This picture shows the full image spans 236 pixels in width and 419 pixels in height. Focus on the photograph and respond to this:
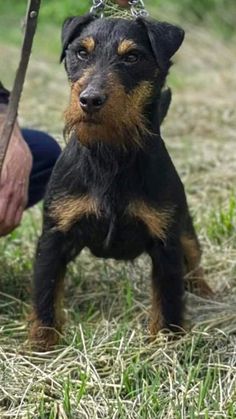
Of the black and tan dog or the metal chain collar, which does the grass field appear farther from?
the metal chain collar

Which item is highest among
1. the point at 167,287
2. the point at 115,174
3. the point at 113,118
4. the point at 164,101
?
the point at 113,118

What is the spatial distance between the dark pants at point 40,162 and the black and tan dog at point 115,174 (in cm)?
95

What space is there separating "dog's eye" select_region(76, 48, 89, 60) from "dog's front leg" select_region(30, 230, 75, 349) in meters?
0.76

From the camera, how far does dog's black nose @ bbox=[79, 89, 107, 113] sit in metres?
3.75

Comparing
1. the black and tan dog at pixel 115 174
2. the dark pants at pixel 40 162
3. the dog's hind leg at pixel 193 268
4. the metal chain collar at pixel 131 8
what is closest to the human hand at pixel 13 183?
the black and tan dog at pixel 115 174

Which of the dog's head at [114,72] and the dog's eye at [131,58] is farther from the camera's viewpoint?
the dog's eye at [131,58]

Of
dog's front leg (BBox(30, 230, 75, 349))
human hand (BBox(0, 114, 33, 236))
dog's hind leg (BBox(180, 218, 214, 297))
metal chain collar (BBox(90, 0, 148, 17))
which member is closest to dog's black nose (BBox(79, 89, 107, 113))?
metal chain collar (BBox(90, 0, 148, 17))

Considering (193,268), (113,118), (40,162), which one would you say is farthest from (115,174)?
(40,162)

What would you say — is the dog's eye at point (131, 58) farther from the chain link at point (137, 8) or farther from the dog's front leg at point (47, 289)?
the dog's front leg at point (47, 289)

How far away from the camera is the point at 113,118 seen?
3834mm

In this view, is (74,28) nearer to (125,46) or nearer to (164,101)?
(125,46)

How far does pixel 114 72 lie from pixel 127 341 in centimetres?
115

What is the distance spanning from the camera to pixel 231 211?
5.70 meters

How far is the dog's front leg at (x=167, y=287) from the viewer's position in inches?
171
